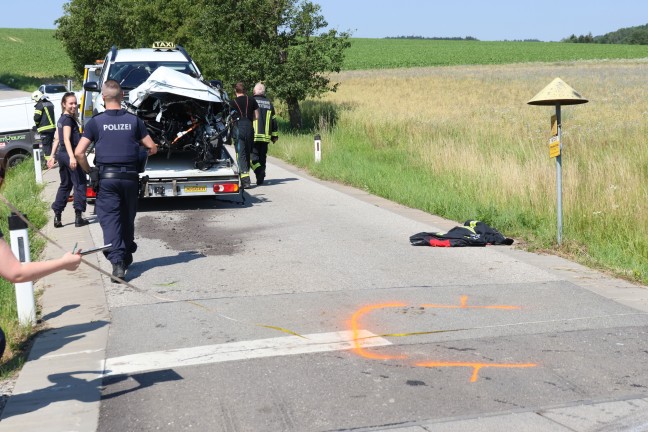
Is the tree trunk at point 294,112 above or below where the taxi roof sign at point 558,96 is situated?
below

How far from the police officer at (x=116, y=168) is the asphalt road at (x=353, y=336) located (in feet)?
1.52

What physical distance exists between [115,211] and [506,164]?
901 cm

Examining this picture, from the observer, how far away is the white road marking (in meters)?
6.00

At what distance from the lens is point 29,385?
18.6 feet

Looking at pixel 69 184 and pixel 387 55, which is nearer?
pixel 69 184

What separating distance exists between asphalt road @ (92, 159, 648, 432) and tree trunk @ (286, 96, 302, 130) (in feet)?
66.2

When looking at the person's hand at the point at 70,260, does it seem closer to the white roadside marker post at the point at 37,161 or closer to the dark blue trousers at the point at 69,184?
the dark blue trousers at the point at 69,184

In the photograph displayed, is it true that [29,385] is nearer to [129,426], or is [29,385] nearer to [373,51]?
[129,426]

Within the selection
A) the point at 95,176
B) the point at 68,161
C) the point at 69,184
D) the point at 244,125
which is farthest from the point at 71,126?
the point at 244,125

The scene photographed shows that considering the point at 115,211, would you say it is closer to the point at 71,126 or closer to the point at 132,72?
the point at 71,126

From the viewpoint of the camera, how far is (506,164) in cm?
1582

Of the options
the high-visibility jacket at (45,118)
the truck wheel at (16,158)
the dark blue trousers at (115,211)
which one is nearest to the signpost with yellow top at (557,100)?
the dark blue trousers at (115,211)

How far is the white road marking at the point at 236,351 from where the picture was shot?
236 inches

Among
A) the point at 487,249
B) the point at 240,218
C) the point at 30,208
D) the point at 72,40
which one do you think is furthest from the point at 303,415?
the point at 72,40
